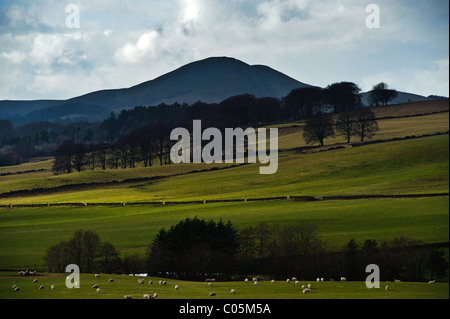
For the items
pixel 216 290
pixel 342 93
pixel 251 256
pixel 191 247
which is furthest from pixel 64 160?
pixel 216 290

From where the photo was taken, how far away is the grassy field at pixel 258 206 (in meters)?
40.1

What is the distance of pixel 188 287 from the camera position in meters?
41.5

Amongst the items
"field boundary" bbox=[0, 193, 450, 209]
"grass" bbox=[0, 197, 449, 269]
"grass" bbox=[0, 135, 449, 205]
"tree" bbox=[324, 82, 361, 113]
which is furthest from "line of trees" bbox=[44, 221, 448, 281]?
"tree" bbox=[324, 82, 361, 113]

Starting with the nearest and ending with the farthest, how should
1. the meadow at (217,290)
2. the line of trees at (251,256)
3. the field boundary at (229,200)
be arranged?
the meadow at (217,290) < the line of trees at (251,256) < the field boundary at (229,200)

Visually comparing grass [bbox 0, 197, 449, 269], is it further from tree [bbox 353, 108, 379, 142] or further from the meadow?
tree [bbox 353, 108, 379, 142]

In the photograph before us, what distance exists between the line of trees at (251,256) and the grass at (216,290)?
20.3 feet

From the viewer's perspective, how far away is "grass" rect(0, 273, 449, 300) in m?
34.8

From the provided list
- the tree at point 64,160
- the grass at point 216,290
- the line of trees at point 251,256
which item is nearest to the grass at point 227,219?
the line of trees at point 251,256

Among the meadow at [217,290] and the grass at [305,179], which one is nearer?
the meadow at [217,290]

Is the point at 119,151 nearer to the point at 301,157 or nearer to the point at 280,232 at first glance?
the point at 301,157

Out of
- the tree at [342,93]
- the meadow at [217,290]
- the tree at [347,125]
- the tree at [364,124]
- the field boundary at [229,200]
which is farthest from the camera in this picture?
the tree at [342,93]

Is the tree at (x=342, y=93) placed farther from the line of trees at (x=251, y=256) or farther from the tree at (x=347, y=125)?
the line of trees at (x=251, y=256)

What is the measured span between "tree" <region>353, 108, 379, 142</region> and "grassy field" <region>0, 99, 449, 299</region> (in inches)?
102

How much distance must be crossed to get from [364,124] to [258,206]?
2228 inches
